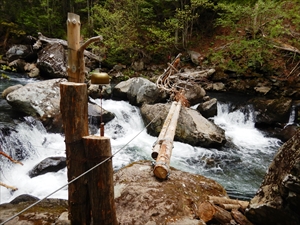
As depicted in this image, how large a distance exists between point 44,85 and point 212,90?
866 centimetres

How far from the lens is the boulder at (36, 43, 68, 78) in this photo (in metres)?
12.0

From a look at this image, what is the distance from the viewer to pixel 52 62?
1206 centimetres

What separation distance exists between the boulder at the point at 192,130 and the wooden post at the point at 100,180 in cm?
467

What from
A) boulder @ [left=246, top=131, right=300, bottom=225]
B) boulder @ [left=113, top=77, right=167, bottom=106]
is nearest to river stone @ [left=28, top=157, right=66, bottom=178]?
boulder @ [left=246, top=131, right=300, bottom=225]

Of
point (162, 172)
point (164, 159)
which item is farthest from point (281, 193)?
point (164, 159)

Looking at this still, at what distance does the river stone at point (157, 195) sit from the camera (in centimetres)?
284

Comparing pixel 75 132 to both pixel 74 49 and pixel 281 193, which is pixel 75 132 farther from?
pixel 281 193

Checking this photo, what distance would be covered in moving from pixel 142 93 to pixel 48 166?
5.10 m

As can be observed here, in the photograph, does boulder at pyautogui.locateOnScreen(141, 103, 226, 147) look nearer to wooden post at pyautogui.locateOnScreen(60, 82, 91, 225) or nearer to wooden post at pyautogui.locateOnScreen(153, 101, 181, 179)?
wooden post at pyautogui.locateOnScreen(153, 101, 181, 179)

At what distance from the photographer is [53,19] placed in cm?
1702

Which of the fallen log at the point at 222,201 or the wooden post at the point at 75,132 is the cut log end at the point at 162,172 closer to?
the fallen log at the point at 222,201

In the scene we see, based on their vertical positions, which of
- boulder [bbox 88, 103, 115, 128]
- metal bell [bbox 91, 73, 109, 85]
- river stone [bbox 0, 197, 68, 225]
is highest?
metal bell [bbox 91, 73, 109, 85]

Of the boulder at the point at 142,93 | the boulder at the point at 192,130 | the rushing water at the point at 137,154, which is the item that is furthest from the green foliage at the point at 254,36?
the boulder at the point at 192,130

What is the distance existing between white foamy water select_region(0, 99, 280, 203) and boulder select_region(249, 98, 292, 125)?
497 millimetres
